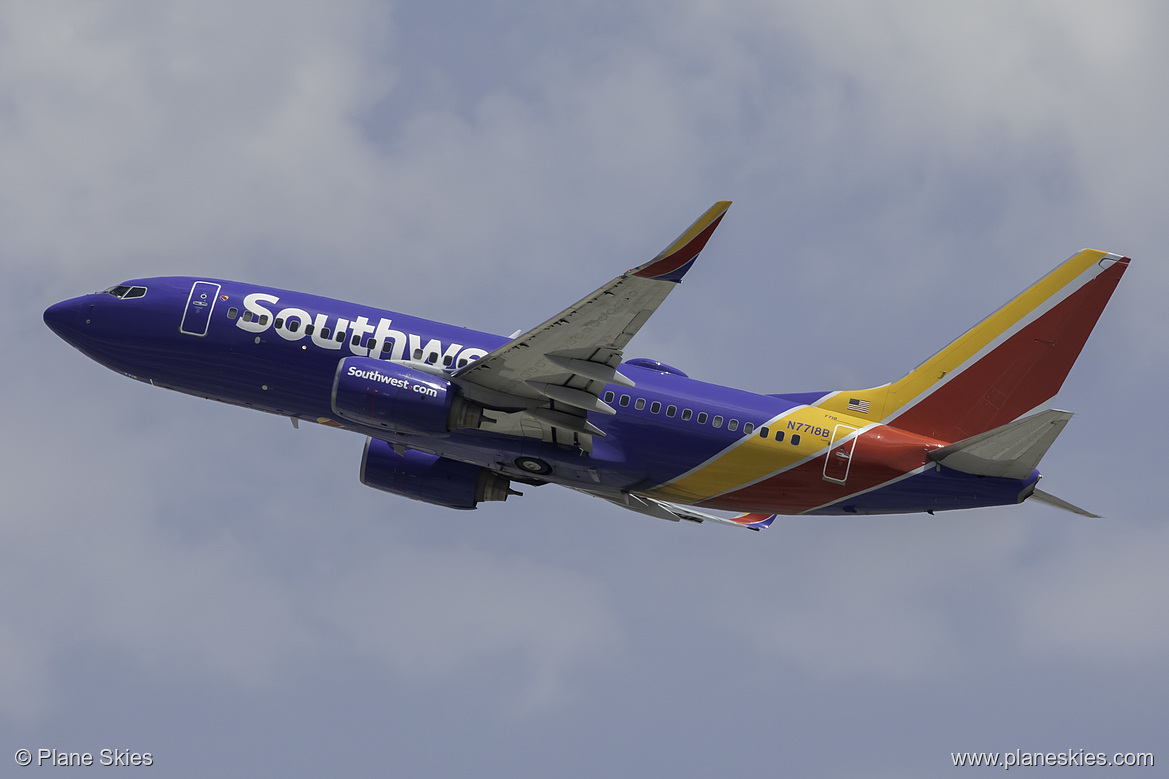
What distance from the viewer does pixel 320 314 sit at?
147ft

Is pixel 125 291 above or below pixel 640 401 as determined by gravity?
above

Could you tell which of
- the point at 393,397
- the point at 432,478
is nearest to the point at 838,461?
the point at 393,397

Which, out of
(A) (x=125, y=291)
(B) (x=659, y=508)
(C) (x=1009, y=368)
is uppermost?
(C) (x=1009, y=368)

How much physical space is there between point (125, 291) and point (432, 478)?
39.2 ft

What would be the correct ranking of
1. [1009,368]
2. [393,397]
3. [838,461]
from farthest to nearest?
[1009,368] → [838,461] → [393,397]

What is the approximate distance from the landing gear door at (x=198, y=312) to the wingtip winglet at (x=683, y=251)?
51.4 ft

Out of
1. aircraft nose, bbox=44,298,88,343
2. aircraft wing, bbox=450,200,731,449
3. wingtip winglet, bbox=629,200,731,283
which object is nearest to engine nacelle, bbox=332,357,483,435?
aircraft wing, bbox=450,200,731,449

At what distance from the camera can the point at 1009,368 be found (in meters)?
44.9

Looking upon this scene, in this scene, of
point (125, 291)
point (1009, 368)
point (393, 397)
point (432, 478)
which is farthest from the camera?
point (432, 478)

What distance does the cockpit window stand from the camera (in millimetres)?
46844

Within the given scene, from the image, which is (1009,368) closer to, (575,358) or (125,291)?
(575,358)

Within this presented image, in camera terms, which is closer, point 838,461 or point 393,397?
point 393,397

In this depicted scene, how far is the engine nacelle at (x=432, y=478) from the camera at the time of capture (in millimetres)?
48656

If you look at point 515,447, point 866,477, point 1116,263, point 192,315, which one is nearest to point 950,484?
point 866,477
